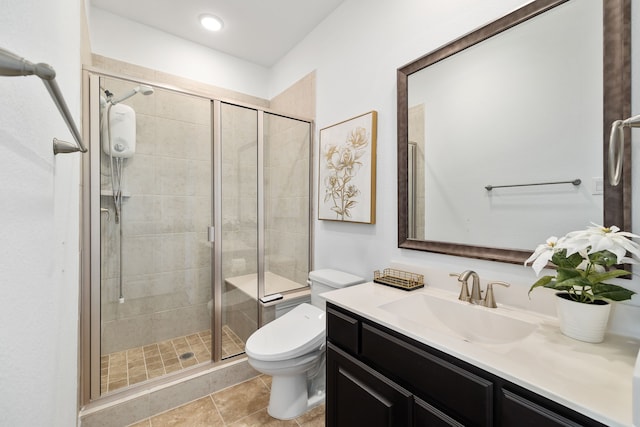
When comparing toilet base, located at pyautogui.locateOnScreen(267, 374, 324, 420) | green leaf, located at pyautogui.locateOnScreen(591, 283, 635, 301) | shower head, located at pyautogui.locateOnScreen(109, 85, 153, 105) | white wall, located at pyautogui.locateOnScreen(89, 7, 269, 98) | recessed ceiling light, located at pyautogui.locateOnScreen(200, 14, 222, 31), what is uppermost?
recessed ceiling light, located at pyautogui.locateOnScreen(200, 14, 222, 31)

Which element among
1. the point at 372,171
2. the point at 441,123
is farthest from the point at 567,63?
the point at 372,171

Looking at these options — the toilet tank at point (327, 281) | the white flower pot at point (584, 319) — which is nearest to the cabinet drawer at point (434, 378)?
the white flower pot at point (584, 319)

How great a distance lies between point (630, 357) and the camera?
30.0 inches

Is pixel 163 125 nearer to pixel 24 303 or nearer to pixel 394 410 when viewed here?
pixel 24 303

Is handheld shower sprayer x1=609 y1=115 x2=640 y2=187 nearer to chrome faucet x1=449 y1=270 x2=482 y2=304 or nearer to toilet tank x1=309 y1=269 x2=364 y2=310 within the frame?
chrome faucet x1=449 y1=270 x2=482 y2=304

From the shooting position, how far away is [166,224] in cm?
206

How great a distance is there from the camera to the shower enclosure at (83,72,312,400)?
178 cm

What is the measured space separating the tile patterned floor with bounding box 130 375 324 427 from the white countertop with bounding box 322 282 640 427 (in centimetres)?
106

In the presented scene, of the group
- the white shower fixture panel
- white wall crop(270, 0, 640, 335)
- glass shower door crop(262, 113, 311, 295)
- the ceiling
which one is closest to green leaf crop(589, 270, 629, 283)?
white wall crop(270, 0, 640, 335)

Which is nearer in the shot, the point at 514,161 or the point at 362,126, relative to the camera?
the point at 514,161

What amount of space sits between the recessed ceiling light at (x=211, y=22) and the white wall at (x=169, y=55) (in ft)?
0.98

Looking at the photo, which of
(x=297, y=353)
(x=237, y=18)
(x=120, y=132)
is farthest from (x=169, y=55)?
(x=297, y=353)

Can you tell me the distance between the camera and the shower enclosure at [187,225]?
178cm

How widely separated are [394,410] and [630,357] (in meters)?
0.69
